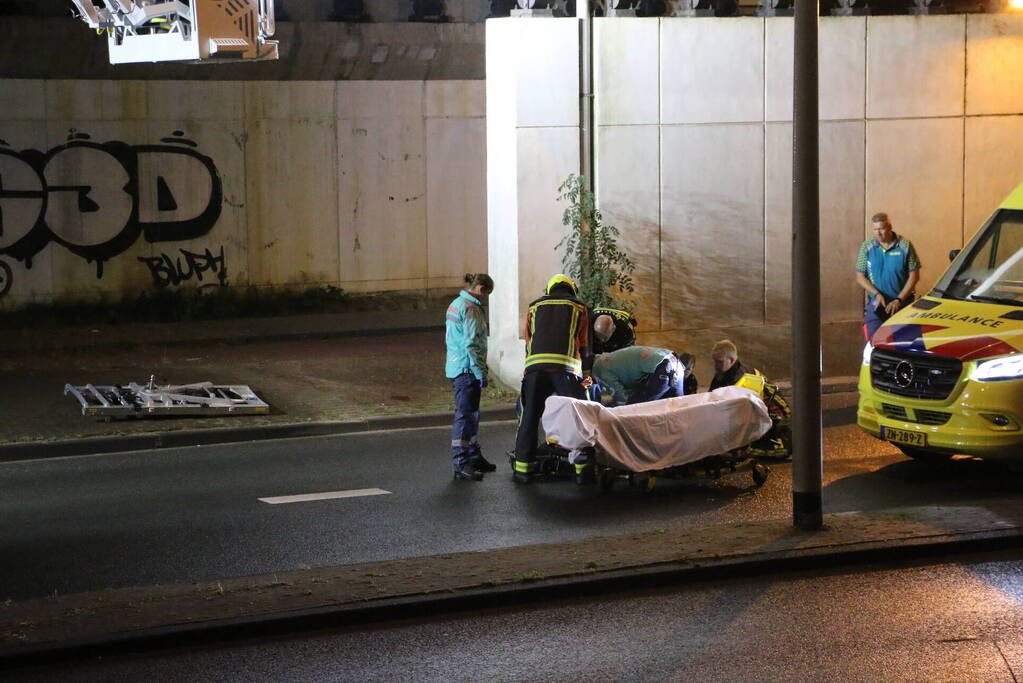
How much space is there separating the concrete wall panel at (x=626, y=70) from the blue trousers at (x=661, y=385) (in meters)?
4.98

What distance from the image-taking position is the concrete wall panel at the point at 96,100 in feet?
65.4

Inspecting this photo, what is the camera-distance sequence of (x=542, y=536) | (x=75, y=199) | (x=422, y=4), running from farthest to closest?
(x=422, y=4)
(x=75, y=199)
(x=542, y=536)

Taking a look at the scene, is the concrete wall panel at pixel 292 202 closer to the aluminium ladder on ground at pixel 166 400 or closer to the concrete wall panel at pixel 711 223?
the aluminium ladder on ground at pixel 166 400

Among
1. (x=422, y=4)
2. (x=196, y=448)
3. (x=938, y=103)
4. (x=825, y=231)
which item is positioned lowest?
(x=196, y=448)

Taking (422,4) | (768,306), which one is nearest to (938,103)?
(768,306)

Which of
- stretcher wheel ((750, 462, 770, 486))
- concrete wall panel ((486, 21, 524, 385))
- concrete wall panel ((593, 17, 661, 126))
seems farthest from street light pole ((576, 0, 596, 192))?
stretcher wheel ((750, 462, 770, 486))

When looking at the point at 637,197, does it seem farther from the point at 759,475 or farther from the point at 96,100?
the point at 96,100

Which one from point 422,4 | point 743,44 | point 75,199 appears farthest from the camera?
point 422,4

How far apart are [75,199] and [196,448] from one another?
8382 mm

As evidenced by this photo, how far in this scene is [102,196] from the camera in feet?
66.6

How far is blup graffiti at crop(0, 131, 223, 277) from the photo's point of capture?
1981 cm

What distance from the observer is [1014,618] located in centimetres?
753

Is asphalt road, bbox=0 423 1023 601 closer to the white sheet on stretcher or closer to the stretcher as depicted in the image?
the stretcher

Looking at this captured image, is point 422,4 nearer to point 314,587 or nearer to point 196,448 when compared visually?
point 196,448
